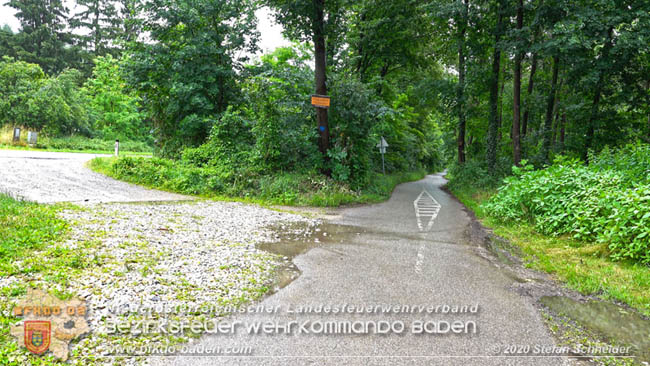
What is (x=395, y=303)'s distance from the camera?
3.92m

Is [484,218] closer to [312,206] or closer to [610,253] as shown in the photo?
[610,253]

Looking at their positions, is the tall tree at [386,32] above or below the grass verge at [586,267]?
above

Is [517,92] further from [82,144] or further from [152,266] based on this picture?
[82,144]

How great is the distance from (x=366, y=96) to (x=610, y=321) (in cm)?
1101

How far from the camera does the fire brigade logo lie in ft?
8.80

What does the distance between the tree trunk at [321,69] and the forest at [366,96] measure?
6 cm

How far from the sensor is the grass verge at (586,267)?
4367mm

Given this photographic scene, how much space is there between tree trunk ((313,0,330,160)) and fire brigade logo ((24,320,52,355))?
11.2m

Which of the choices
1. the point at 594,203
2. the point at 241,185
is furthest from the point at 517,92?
the point at 241,185

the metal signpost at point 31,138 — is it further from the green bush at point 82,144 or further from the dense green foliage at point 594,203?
the dense green foliage at point 594,203

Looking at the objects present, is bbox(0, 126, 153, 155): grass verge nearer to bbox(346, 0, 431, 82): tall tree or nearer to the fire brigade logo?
bbox(346, 0, 431, 82): tall tree

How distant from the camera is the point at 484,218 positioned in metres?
10.2

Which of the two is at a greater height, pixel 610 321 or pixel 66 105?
pixel 66 105

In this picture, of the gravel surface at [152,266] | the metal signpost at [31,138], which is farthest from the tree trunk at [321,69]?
the metal signpost at [31,138]
